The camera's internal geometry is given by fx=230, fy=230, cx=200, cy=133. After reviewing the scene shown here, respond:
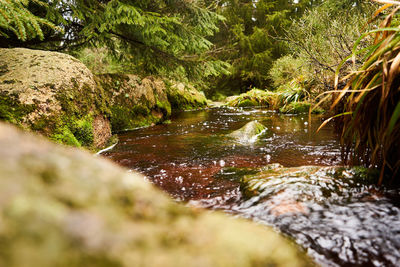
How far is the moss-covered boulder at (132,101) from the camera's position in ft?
17.9

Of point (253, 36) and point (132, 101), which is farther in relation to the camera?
point (253, 36)

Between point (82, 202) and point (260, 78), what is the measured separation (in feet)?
58.7

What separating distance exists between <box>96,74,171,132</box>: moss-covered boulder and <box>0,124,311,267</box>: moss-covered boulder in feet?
16.4

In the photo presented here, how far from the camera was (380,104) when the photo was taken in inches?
48.6

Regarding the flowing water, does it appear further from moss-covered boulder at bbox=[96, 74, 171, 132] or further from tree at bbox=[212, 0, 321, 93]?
tree at bbox=[212, 0, 321, 93]

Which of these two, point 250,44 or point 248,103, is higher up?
point 250,44

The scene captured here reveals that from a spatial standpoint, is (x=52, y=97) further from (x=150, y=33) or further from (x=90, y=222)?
(x=150, y=33)

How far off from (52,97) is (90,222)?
3.49 metres

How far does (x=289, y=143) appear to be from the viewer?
3686 millimetres

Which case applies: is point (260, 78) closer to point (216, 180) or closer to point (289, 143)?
point (289, 143)

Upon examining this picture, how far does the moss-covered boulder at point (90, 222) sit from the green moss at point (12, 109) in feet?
9.69

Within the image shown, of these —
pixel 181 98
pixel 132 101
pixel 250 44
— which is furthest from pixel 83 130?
pixel 250 44

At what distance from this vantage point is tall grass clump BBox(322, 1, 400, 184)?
130 cm

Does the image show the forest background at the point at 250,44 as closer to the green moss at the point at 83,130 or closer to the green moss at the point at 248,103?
the green moss at the point at 83,130
